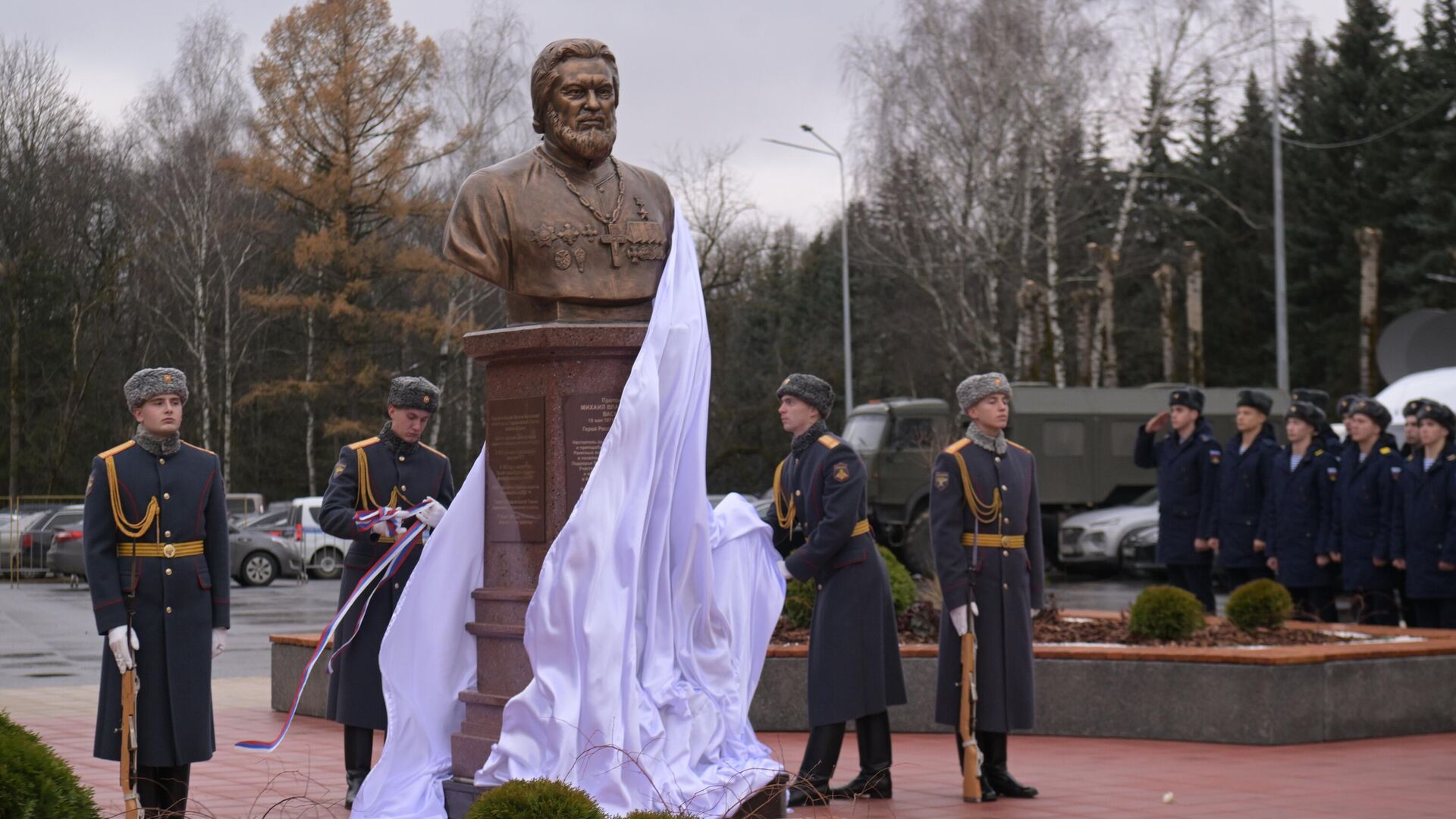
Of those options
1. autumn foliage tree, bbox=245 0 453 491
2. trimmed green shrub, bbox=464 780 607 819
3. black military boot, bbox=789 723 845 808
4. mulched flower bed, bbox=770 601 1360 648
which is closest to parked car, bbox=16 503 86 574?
autumn foliage tree, bbox=245 0 453 491

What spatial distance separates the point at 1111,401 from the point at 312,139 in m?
19.8

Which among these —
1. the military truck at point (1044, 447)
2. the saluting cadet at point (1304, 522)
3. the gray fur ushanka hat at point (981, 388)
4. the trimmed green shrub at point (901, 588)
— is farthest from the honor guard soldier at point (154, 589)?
the military truck at point (1044, 447)

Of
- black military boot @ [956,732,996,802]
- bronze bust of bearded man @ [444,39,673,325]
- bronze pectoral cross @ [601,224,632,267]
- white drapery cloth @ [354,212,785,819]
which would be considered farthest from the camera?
black military boot @ [956,732,996,802]

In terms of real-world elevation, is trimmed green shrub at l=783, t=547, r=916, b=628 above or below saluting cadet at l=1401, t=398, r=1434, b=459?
below

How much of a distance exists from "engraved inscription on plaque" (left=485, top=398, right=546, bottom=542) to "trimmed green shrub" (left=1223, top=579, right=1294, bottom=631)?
18.9 feet

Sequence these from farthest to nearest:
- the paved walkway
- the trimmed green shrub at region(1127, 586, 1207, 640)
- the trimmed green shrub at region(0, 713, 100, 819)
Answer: the trimmed green shrub at region(1127, 586, 1207, 640)
the paved walkway
the trimmed green shrub at region(0, 713, 100, 819)

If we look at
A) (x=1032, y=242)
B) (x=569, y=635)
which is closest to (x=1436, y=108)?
(x=1032, y=242)

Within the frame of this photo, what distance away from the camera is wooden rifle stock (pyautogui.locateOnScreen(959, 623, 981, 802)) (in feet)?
25.8

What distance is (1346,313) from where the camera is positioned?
151 feet

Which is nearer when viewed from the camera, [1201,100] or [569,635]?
[569,635]

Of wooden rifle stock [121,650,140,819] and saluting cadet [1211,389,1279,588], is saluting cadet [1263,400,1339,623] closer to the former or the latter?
saluting cadet [1211,389,1279,588]

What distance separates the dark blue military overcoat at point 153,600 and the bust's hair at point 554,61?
208 cm

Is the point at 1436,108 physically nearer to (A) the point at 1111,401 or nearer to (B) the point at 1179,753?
(A) the point at 1111,401

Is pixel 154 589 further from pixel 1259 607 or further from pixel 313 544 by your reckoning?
pixel 313 544
